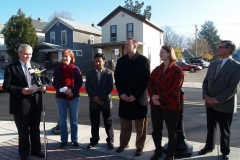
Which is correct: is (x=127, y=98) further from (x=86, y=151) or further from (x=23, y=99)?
(x=23, y=99)

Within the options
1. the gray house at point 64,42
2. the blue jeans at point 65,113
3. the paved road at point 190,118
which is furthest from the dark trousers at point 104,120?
the gray house at point 64,42

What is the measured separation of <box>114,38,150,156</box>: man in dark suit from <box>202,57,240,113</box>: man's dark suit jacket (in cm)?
121

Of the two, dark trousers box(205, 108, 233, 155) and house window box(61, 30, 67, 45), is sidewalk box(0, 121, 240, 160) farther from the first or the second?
house window box(61, 30, 67, 45)

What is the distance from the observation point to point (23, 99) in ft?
12.9

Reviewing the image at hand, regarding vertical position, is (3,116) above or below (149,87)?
below

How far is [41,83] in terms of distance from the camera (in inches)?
152

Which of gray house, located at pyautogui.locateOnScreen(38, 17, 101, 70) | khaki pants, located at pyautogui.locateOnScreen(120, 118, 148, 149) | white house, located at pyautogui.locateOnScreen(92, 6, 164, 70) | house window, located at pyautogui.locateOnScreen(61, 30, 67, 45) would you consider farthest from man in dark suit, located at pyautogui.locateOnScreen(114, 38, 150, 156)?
house window, located at pyautogui.locateOnScreen(61, 30, 67, 45)

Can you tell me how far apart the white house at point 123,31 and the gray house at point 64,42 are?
3.07 meters

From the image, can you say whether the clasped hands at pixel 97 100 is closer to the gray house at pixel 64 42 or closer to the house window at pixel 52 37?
the gray house at pixel 64 42

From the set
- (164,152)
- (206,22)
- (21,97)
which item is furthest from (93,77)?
(206,22)

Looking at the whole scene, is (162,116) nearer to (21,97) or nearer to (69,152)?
(69,152)

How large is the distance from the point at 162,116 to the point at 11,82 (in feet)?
9.09

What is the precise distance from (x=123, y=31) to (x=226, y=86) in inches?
976

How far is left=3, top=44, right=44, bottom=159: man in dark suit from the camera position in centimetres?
385
